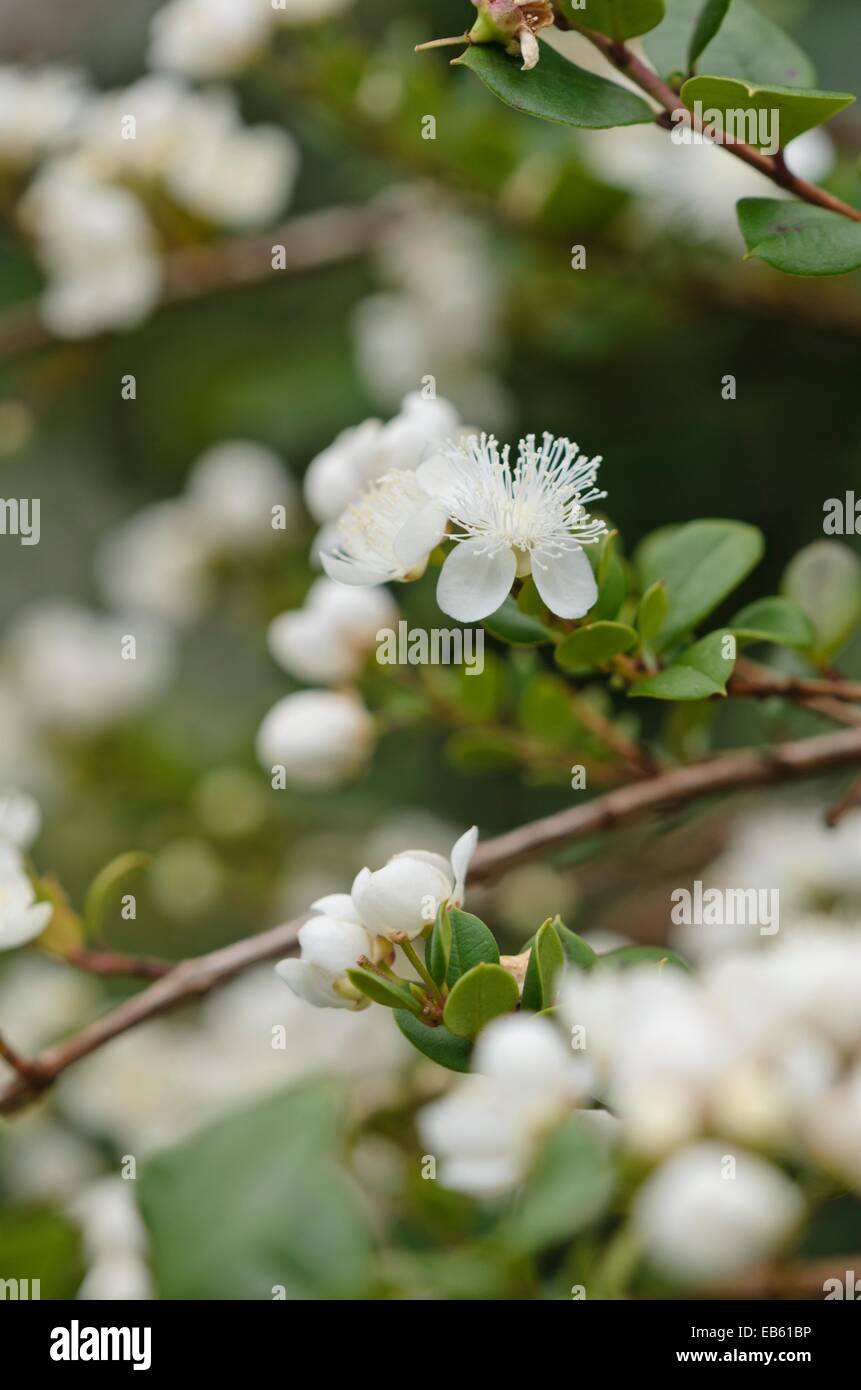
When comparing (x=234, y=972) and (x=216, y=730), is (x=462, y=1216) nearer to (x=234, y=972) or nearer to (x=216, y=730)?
(x=234, y=972)

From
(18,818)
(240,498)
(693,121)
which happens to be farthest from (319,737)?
(240,498)

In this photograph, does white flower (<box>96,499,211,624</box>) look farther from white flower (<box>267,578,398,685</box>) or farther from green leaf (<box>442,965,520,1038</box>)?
green leaf (<box>442,965,520,1038</box>)

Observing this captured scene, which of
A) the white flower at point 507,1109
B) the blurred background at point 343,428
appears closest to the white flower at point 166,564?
the blurred background at point 343,428

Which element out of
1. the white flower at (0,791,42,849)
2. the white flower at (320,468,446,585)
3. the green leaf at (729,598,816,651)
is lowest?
the white flower at (0,791,42,849)

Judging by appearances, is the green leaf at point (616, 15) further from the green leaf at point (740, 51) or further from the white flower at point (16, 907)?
the white flower at point (16, 907)

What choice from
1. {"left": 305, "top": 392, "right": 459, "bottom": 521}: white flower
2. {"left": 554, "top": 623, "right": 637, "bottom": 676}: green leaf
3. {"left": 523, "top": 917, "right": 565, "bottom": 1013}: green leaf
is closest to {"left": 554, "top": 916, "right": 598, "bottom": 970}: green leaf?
{"left": 523, "top": 917, "right": 565, "bottom": 1013}: green leaf

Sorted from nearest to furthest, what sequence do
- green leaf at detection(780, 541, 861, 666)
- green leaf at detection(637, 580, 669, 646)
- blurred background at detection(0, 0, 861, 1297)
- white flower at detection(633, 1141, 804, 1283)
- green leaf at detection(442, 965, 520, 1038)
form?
white flower at detection(633, 1141, 804, 1283) < green leaf at detection(442, 965, 520, 1038) < green leaf at detection(637, 580, 669, 646) < green leaf at detection(780, 541, 861, 666) < blurred background at detection(0, 0, 861, 1297)
